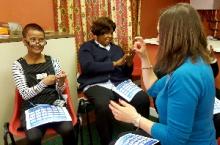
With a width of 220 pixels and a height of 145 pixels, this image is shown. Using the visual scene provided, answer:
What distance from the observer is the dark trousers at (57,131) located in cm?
186

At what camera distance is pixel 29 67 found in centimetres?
212

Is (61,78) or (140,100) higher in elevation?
(61,78)

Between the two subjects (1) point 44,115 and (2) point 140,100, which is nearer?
(1) point 44,115

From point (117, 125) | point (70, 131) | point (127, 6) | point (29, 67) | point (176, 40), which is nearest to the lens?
point (176, 40)

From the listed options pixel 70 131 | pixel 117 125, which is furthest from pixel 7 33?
pixel 117 125

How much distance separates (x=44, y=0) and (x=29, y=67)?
0.85 m

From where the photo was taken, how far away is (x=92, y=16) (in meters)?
2.98

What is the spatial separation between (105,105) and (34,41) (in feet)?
2.40

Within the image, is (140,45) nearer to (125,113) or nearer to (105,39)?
(125,113)

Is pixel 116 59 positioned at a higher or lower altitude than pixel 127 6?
lower

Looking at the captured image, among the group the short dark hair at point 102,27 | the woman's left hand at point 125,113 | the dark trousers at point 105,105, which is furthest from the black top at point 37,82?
the woman's left hand at point 125,113

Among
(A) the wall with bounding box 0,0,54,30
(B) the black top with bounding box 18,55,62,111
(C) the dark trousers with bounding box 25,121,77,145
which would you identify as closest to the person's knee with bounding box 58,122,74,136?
(C) the dark trousers with bounding box 25,121,77,145

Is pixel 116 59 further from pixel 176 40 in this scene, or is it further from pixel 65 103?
pixel 176 40

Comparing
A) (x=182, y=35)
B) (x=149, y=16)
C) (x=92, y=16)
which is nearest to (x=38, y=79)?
(x=92, y=16)
